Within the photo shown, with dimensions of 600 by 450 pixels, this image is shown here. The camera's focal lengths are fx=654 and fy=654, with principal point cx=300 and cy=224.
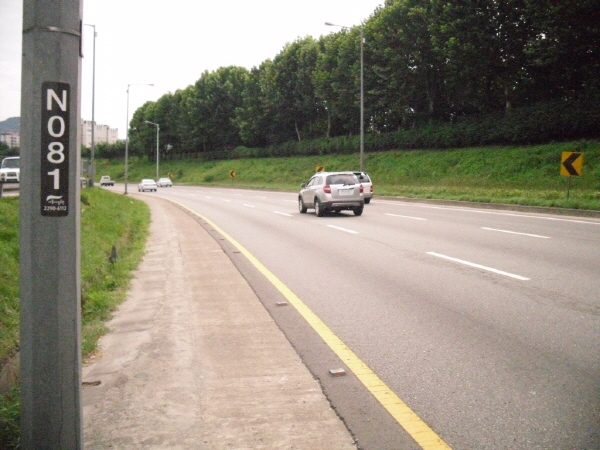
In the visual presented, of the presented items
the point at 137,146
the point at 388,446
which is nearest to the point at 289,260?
the point at 388,446

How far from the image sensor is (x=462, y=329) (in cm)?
664

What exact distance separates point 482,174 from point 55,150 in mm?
38805

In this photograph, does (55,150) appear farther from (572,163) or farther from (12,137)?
(572,163)

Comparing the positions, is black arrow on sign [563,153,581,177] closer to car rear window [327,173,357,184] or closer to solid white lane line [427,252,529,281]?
car rear window [327,173,357,184]

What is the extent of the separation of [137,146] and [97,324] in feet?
403

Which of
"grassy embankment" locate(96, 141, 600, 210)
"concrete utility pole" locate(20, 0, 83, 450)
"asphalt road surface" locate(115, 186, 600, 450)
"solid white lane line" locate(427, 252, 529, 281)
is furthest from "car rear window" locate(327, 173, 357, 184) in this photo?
"concrete utility pole" locate(20, 0, 83, 450)

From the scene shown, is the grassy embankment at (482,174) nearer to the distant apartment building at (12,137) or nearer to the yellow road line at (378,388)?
the yellow road line at (378,388)

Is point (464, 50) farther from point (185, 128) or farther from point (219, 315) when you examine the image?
point (185, 128)

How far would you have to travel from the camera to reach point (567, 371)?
522 cm

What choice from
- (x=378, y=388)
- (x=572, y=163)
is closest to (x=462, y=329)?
(x=378, y=388)

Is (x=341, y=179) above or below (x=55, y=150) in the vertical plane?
above

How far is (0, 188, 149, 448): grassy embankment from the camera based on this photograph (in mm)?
4619

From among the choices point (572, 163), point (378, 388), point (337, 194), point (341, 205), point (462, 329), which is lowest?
point (378, 388)

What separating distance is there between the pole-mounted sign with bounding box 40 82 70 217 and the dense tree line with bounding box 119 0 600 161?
37.3 meters
